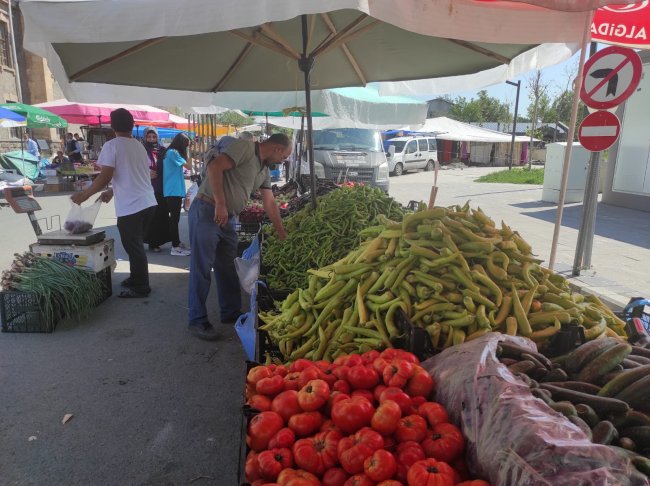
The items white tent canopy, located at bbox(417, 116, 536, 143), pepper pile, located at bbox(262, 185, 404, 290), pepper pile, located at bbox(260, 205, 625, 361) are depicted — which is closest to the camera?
pepper pile, located at bbox(260, 205, 625, 361)

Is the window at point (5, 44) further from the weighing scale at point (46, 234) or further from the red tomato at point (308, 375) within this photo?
the red tomato at point (308, 375)

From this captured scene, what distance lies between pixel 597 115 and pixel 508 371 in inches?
194

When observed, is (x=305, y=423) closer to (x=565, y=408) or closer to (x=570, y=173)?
(x=565, y=408)

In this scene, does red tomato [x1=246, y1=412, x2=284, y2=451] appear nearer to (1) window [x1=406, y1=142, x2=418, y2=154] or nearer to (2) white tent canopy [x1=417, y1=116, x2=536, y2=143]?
(2) white tent canopy [x1=417, y1=116, x2=536, y2=143]

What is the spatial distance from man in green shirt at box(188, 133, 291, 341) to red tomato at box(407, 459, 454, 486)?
3.28 meters

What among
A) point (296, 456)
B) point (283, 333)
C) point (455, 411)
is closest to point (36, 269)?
point (283, 333)

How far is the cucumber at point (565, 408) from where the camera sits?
164 centimetres

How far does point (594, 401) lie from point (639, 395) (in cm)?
21

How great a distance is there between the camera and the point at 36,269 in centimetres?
485

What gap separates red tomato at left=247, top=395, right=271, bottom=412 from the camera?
1.94 m

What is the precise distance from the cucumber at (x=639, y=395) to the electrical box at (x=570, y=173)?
1350 cm

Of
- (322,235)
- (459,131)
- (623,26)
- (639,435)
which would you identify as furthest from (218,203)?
(459,131)

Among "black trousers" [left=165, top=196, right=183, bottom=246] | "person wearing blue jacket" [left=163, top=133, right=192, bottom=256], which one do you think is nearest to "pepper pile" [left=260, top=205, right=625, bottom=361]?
"person wearing blue jacket" [left=163, top=133, right=192, bottom=256]

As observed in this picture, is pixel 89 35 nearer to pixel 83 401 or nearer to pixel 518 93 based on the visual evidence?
pixel 83 401
